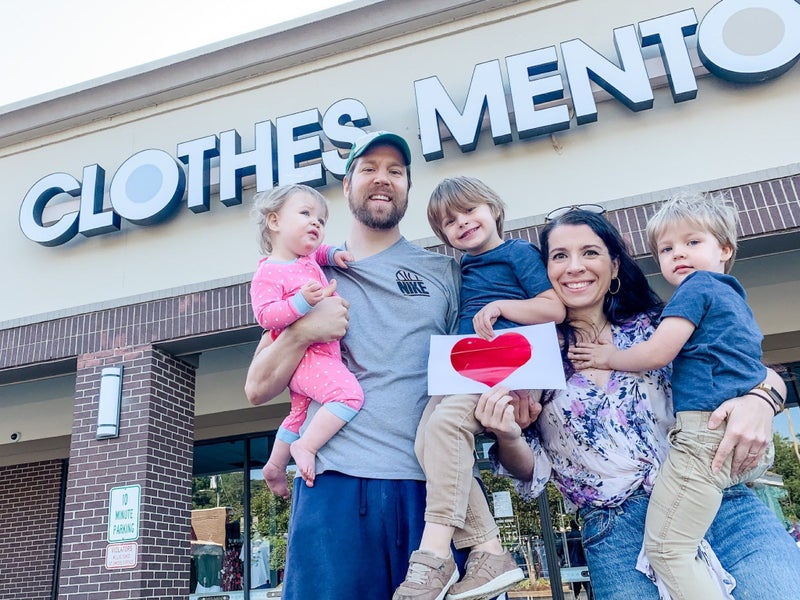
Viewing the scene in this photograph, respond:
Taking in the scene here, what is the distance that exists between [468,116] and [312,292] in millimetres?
4502

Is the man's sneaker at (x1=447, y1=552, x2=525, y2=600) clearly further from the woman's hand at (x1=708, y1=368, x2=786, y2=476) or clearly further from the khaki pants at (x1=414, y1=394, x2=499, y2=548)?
the woman's hand at (x1=708, y1=368, x2=786, y2=476)

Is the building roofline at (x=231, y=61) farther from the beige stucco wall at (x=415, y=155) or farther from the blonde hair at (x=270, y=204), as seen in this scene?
the blonde hair at (x=270, y=204)

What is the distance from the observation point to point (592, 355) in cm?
224

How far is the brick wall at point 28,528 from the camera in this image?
947 centimetres

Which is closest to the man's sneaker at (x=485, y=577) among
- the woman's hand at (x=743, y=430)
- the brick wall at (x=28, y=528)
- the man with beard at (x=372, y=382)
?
the man with beard at (x=372, y=382)

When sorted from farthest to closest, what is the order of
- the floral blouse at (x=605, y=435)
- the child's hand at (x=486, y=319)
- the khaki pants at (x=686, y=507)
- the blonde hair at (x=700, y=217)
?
the blonde hair at (x=700, y=217) < the child's hand at (x=486, y=319) < the floral blouse at (x=605, y=435) < the khaki pants at (x=686, y=507)

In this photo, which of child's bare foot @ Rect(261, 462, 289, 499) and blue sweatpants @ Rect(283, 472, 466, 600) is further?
child's bare foot @ Rect(261, 462, 289, 499)

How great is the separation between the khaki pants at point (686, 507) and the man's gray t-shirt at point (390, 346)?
2.41ft

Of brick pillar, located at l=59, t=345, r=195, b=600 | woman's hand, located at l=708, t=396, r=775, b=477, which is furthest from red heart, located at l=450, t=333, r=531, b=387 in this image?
brick pillar, located at l=59, t=345, r=195, b=600

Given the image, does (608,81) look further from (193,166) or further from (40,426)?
(40,426)

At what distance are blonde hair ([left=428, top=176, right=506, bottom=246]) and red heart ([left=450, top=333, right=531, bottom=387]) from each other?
63 cm

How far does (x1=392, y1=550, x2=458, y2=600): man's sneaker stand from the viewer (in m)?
1.76

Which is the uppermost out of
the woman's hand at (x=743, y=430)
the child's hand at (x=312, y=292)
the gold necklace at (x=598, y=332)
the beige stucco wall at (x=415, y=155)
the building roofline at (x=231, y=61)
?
the building roofline at (x=231, y=61)

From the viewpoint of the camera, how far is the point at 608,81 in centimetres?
598
